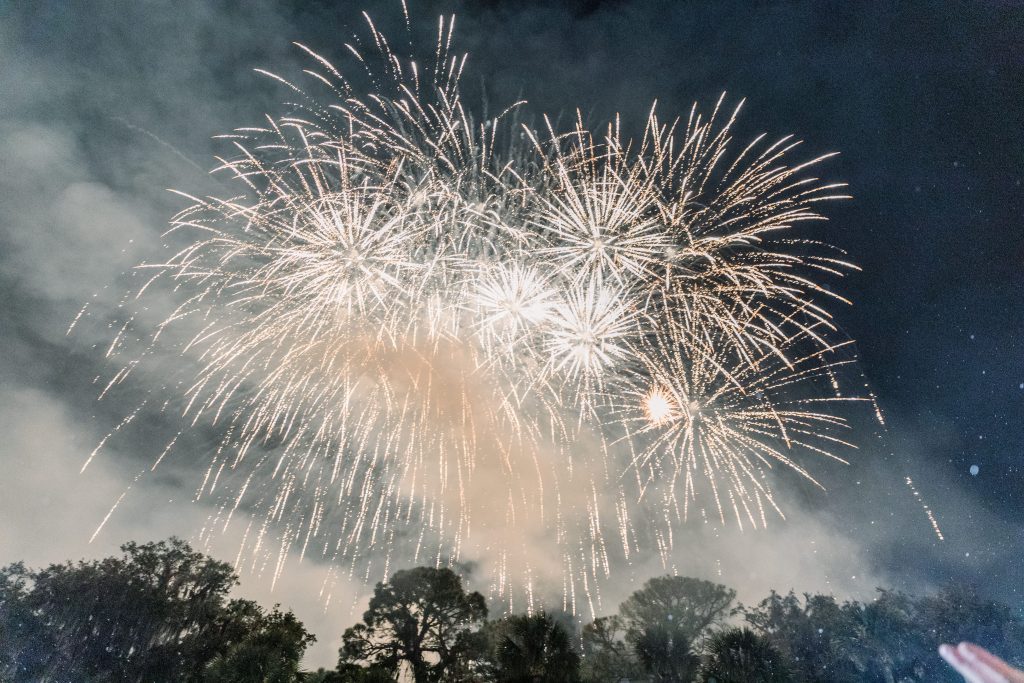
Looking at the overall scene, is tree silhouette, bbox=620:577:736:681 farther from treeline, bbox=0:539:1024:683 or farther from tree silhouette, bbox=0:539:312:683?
tree silhouette, bbox=0:539:312:683

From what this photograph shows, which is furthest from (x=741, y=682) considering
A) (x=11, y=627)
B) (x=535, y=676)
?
(x=11, y=627)

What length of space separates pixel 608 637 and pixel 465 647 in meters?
11.9

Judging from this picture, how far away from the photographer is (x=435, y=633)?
2842cm

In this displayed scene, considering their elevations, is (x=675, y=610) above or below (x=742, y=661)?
above

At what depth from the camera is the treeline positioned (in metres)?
21.0

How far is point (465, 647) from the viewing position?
2777cm

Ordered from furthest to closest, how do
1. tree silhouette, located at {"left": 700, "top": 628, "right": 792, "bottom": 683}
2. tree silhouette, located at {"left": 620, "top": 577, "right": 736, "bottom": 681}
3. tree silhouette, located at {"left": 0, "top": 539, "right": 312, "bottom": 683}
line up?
tree silhouette, located at {"left": 620, "top": 577, "right": 736, "bottom": 681}
tree silhouette, located at {"left": 0, "top": 539, "right": 312, "bottom": 683}
tree silhouette, located at {"left": 700, "top": 628, "right": 792, "bottom": 683}

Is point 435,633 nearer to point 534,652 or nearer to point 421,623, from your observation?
point 421,623

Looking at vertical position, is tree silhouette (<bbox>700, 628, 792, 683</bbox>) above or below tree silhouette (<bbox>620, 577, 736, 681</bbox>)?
below

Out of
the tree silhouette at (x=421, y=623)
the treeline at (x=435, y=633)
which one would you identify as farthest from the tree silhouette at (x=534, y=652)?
the tree silhouette at (x=421, y=623)

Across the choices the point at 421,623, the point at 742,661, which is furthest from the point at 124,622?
the point at 742,661

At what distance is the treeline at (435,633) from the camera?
2105 centimetres

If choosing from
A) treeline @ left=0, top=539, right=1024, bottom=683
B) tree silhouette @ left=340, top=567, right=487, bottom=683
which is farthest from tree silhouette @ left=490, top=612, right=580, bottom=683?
tree silhouette @ left=340, top=567, right=487, bottom=683

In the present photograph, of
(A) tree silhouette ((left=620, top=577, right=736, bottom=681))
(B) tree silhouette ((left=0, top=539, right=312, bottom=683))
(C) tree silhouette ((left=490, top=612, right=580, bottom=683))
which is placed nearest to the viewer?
(C) tree silhouette ((left=490, top=612, right=580, bottom=683))
